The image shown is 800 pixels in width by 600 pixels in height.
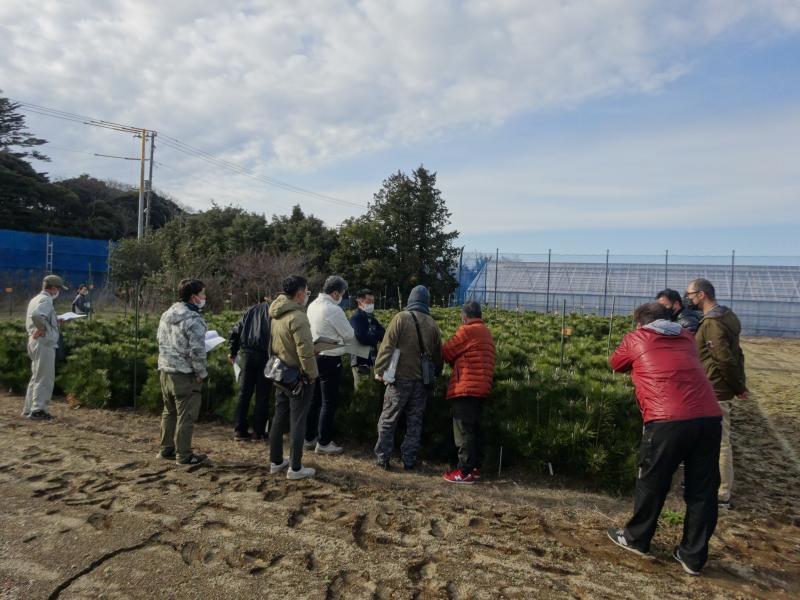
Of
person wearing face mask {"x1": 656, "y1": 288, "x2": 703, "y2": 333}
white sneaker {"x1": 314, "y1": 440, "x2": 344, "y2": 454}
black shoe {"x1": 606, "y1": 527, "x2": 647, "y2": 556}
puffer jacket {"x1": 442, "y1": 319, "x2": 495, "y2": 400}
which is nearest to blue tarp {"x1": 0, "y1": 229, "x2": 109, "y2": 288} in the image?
white sneaker {"x1": 314, "y1": 440, "x2": 344, "y2": 454}

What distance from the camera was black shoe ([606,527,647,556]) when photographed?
3.73 metres

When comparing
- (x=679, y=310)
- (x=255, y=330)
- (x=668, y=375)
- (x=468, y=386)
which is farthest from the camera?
(x=255, y=330)

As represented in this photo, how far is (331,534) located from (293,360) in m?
1.53

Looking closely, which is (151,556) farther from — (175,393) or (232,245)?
(232,245)

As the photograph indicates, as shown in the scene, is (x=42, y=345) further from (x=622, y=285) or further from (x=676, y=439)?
(x=622, y=285)

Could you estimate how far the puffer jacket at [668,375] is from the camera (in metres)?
3.51

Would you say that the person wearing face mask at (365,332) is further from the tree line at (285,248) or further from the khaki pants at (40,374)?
the tree line at (285,248)

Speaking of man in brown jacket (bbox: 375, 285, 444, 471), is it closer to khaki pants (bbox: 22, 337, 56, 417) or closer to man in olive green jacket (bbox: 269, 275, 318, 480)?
man in olive green jacket (bbox: 269, 275, 318, 480)

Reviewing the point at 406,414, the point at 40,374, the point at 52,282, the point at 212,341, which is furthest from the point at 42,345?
the point at 406,414

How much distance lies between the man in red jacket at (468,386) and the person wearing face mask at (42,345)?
470cm

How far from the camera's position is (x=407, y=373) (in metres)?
5.23

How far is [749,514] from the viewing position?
183 inches

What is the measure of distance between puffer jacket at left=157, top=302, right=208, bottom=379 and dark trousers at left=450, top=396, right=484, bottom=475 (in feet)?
7.73

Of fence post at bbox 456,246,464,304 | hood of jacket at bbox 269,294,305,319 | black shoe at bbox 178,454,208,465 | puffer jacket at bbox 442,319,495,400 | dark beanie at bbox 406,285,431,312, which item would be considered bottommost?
black shoe at bbox 178,454,208,465
